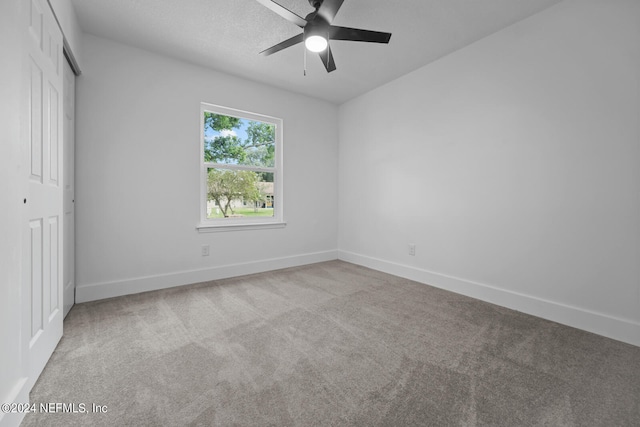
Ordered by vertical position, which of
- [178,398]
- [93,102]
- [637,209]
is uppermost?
[93,102]

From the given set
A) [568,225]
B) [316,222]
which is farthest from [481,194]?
[316,222]

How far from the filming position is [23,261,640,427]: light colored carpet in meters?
1.25

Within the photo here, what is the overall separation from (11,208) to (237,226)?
2.40 m

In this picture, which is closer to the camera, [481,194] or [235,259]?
[481,194]

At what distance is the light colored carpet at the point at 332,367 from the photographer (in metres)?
1.25

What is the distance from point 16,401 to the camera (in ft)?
3.77

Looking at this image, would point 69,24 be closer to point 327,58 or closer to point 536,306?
point 327,58

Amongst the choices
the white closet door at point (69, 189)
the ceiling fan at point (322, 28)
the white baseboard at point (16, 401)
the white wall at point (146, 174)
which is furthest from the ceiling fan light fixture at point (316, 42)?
the white baseboard at point (16, 401)

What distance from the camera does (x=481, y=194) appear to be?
108 inches

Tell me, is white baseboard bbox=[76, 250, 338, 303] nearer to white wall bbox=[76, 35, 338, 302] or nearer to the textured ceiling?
white wall bbox=[76, 35, 338, 302]

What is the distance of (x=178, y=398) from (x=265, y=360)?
0.49 m

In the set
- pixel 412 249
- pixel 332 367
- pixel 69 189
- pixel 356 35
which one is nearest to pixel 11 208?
pixel 69 189

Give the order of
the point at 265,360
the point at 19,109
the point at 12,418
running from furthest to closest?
the point at 265,360, the point at 19,109, the point at 12,418

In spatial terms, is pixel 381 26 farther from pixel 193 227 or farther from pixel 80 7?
pixel 193 227
